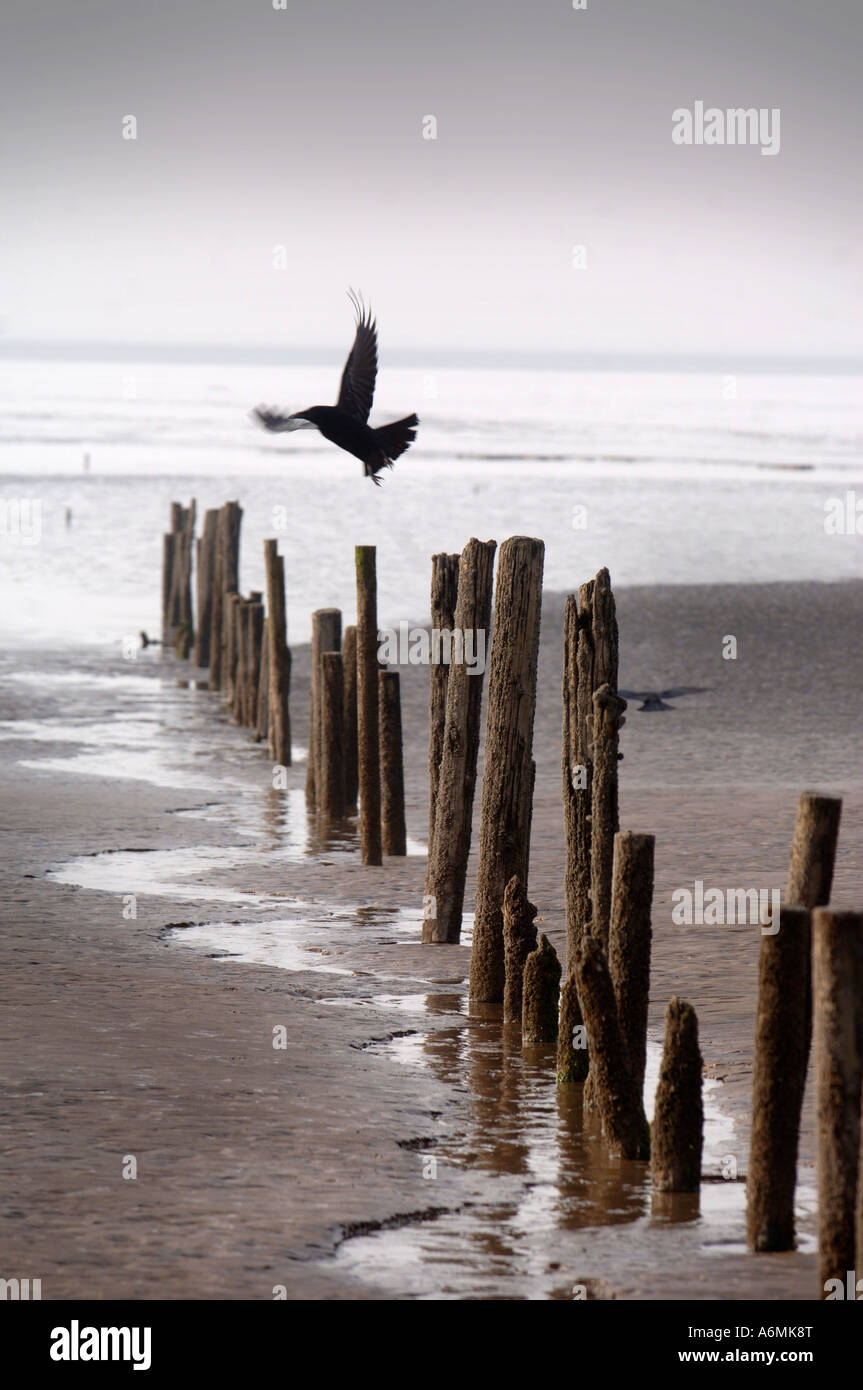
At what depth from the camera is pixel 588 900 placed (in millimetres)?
7375

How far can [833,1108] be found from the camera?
4.63m

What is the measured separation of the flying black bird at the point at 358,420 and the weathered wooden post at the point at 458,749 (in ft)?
2.74

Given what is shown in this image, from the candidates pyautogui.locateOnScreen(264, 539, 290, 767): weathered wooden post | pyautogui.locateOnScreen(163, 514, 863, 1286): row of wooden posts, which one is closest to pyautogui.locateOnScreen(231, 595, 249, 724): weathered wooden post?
pyautogui.locateOnScreen(264, 539, 290, 767): weathered wooden post

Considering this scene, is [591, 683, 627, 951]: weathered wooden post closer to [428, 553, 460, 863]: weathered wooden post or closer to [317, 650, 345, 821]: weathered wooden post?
[428, 553, 460, 863]: weathered wooden post

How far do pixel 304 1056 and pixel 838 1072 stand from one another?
3124 millimetres

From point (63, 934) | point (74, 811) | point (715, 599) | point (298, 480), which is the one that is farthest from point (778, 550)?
point (63, 934)

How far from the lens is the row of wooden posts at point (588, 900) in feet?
15.5

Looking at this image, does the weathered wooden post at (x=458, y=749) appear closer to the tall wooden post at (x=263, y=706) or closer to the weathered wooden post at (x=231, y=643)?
the tall wooden post at (x=263, y=706)

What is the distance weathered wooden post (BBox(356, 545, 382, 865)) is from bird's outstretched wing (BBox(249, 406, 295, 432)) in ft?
5.29

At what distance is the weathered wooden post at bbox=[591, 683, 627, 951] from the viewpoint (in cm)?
696

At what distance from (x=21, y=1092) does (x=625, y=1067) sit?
2.18 metres

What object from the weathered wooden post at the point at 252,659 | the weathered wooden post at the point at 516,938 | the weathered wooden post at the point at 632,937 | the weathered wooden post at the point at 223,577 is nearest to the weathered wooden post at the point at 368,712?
the weathered wooden post at the point at 516,938

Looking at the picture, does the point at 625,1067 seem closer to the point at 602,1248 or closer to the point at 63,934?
the point at 602,1248

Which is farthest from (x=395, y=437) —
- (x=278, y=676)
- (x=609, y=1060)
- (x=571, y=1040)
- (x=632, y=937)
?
(x=278, y=676)
